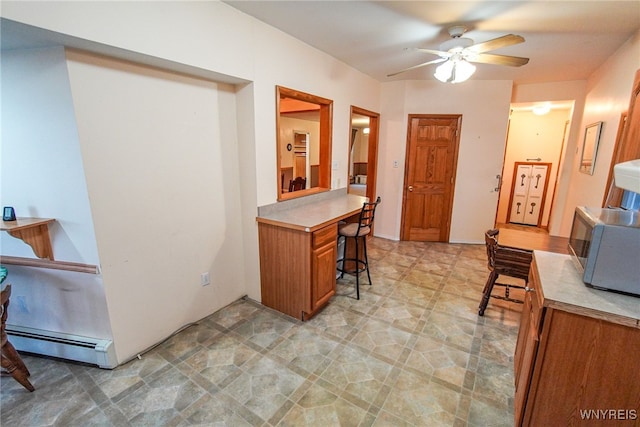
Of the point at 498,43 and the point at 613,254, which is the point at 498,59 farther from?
the point at 613,254

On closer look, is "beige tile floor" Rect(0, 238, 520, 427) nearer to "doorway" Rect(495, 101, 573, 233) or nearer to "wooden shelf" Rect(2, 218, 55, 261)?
"wooden shelf" Rect(2, 218, 55, 261)

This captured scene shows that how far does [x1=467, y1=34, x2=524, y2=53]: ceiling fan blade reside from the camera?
81.4 inches

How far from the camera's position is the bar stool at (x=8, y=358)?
1686 mm

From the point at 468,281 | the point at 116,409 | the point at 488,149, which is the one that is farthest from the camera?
the point at 488,149

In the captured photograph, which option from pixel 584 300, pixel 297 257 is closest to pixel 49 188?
pixel 297 257

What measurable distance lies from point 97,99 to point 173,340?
Result: 1.79 m

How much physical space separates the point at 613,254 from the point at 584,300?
0.78 ft

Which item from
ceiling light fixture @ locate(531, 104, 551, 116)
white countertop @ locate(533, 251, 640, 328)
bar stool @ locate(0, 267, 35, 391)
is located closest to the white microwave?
white countertop @ locate(533, 251, 640, 328)

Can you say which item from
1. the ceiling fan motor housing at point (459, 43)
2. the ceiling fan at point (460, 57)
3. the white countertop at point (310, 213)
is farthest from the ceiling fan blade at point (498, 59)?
the white countertop at point (310, 213)

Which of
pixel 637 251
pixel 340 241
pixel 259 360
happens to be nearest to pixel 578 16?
pixel 637 251

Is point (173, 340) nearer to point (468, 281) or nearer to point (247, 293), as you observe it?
point (247, 293)

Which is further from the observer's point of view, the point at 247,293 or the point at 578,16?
the point at 247,293

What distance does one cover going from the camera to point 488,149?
4324 millimetres

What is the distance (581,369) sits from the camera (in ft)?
3.84
